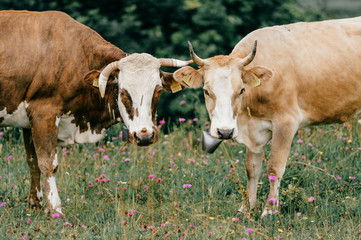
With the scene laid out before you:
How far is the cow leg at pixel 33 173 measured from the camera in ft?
18.4

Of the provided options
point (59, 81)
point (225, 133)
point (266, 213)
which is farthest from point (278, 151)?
point (59, 81)

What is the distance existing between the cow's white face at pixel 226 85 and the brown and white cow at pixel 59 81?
0.46 meters

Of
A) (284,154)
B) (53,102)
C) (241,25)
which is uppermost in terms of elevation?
(53,102)

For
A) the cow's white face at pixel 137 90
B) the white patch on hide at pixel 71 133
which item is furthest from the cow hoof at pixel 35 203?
the cow's white face at pixel 137 90

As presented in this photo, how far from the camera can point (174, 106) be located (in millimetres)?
9062

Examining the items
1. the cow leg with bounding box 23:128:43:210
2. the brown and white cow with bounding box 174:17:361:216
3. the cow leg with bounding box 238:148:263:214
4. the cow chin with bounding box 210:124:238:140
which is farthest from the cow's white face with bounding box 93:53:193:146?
the cow leg with bounding box 238:148:263:214

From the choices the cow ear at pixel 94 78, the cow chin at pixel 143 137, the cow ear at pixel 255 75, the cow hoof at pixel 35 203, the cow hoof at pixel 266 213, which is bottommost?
the cow hoof at pixel 35 203

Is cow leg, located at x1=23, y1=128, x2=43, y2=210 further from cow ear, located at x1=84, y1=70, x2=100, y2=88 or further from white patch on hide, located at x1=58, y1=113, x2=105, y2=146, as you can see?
cow ear, located at x1=84, y1=70, x2=100, y2=88

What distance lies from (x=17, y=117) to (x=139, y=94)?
1.22m

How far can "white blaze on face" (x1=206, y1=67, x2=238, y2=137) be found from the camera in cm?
486

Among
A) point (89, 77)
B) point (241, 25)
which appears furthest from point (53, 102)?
point (241, 25)

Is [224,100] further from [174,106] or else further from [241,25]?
[241,25]

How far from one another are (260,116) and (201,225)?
1.26m

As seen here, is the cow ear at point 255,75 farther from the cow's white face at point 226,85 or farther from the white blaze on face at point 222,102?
Result: the white blaze on face at point 222,102
